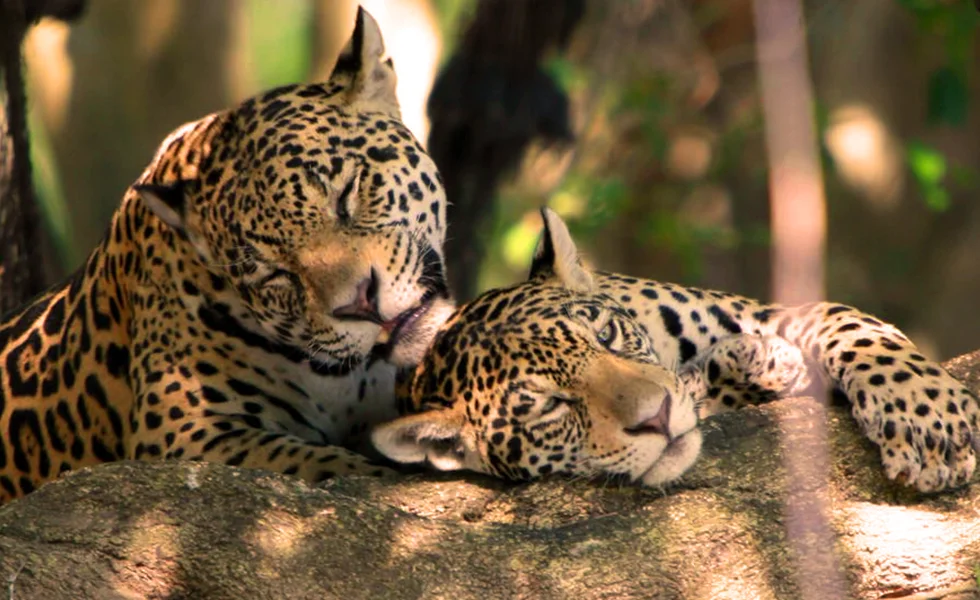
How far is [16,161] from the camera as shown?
1060cm

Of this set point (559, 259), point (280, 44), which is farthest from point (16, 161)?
point (280, 44)

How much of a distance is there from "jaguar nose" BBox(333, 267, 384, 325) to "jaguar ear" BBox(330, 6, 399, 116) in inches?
45.4

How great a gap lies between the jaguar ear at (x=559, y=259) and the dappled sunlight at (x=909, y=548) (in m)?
1.92

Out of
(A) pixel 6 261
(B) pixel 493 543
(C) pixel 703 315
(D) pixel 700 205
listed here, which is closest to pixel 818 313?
(C) pixel 703 315

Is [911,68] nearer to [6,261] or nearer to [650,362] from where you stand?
[6,261]

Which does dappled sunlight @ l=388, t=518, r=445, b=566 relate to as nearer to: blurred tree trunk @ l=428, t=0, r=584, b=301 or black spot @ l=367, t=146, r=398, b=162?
Answer: black spot @ l=367, t=146, r=398, b=162

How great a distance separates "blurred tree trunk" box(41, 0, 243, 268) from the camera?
15312 millimetres

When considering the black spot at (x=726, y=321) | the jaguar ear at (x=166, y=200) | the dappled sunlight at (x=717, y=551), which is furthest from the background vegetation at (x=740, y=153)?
the dappled sunlight at (x=717, y=551)

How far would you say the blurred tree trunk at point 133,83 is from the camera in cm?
1531

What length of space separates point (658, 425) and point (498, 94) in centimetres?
678

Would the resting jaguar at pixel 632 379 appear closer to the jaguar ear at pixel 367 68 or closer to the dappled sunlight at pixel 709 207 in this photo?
the jaguar ear at pixel 367 68

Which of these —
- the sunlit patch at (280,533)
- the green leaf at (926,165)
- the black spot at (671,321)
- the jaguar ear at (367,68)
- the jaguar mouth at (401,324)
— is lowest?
the green leaf at (926,165)

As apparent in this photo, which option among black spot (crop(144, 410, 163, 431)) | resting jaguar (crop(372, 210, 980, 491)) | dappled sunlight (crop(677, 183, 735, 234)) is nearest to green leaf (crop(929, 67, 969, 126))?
dappled sunlight (crop(677, 183, 735, 234))

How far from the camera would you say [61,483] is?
19.7 ft
